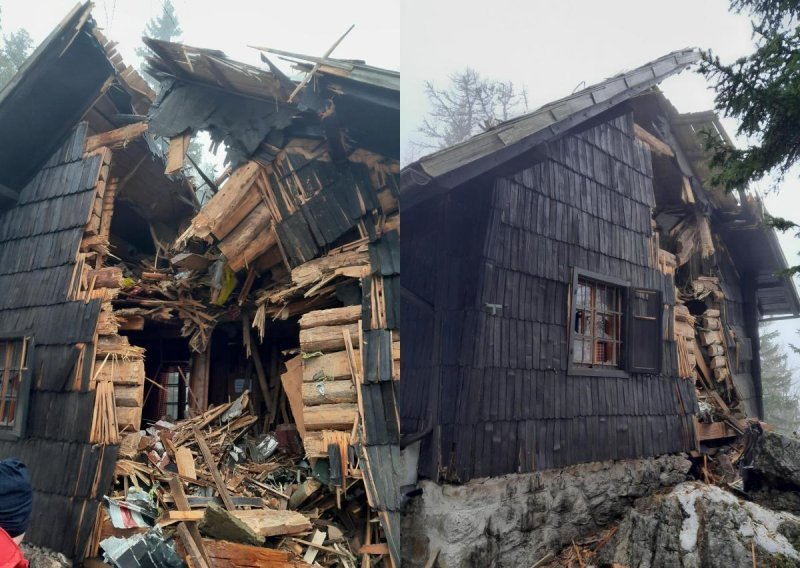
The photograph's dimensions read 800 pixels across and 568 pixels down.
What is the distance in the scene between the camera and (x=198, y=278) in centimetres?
386

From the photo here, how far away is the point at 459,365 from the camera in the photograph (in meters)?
1.44

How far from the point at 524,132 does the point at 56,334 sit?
2.87 meters

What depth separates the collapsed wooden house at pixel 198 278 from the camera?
2.13 m

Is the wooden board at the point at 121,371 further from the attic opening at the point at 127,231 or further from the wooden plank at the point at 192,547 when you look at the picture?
the wooden plank at the point at 192,547

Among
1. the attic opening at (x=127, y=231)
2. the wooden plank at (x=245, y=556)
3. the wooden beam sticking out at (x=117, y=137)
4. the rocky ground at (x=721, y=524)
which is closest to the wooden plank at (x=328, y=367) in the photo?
the wooden plank at (x=245, y=556)

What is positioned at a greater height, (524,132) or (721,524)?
(524,132)

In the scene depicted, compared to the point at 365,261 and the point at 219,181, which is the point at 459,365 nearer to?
the point at 365,261

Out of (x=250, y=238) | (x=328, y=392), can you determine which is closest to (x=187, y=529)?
(x=328, y=392)

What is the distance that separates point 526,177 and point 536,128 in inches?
5.4

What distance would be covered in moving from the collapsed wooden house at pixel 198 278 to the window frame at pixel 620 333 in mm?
634

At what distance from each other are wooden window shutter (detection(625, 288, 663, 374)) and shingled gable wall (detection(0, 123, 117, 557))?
2.60 m

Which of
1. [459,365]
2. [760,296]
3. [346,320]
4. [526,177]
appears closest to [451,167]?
[526,177]

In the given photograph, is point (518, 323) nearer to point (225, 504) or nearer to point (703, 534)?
point (703, 534)

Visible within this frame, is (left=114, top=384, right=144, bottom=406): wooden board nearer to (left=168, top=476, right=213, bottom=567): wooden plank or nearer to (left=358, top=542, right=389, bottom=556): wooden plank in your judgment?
(left=168, top=476, right=213, bottom=567): wooden plank
